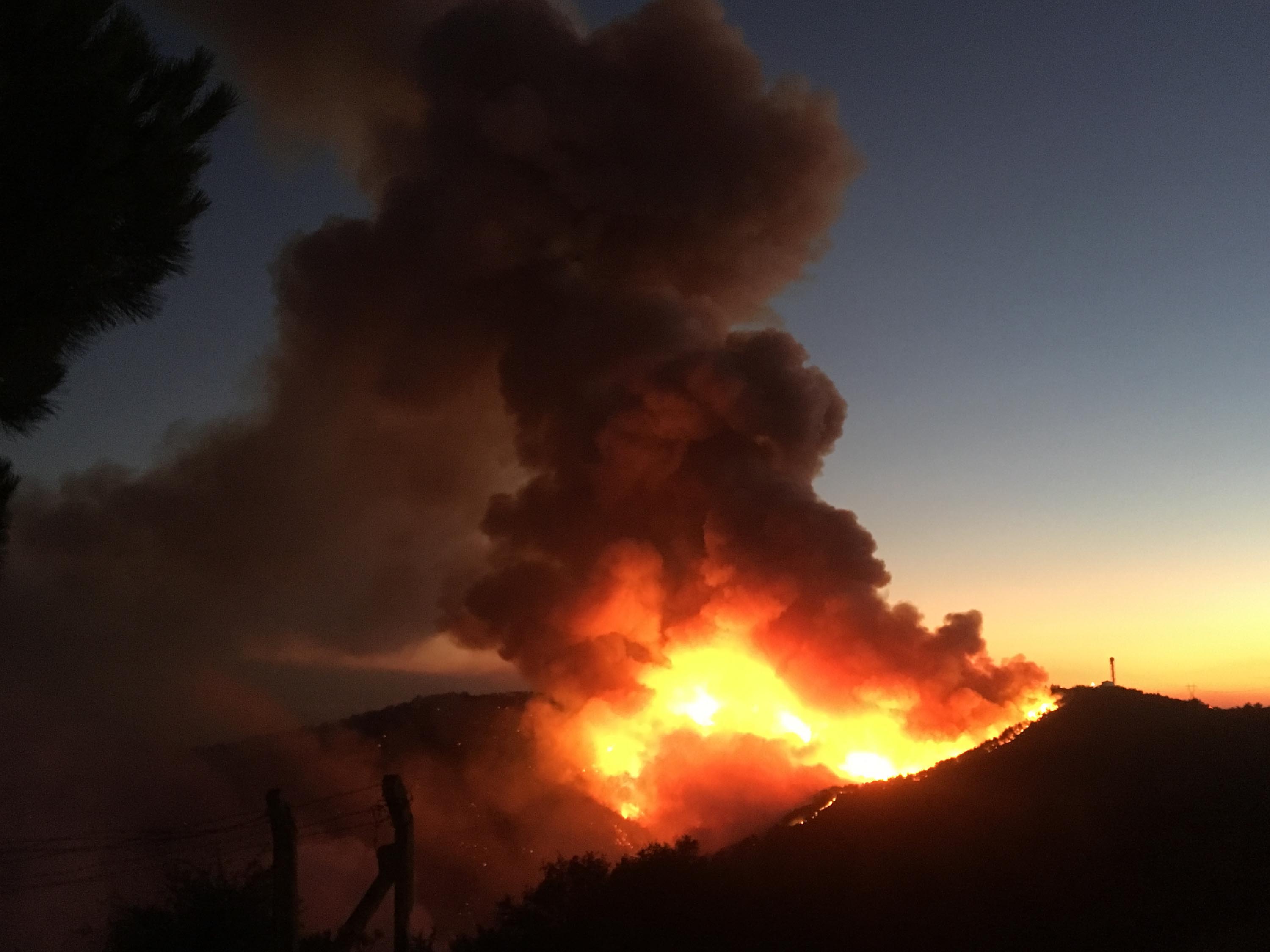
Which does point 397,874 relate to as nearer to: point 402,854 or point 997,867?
point 402,854

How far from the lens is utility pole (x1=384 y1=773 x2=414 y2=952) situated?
21953 mm

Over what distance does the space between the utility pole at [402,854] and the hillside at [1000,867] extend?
197 inches

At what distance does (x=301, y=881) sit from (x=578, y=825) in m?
12.1

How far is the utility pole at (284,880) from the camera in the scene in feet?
69.2

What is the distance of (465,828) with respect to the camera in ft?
168

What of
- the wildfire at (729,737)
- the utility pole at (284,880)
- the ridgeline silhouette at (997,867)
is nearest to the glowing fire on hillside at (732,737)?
the wildfire at (729,737)

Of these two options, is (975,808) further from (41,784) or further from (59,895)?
(41,784)

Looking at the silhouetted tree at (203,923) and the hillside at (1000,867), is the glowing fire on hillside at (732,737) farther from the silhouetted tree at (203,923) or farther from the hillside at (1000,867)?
the silhouetted tree at (203,923)

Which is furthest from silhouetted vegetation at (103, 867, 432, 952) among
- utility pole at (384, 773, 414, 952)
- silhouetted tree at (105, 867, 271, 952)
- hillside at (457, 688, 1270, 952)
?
hillside at (457, 688, 1270, 952)

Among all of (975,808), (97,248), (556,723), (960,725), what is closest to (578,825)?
(556,723)

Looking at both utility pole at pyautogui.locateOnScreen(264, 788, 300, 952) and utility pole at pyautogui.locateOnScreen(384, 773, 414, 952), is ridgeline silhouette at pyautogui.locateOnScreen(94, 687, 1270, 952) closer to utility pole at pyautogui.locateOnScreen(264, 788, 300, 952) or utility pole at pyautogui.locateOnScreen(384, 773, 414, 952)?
utility pole at pyautogui.locateOnScreen(384, 773, 414, 952)

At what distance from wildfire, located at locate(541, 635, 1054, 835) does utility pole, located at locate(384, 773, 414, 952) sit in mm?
19781

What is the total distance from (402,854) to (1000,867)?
1469 centimetres

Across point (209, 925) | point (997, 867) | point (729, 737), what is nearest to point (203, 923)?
point (209, 925)
